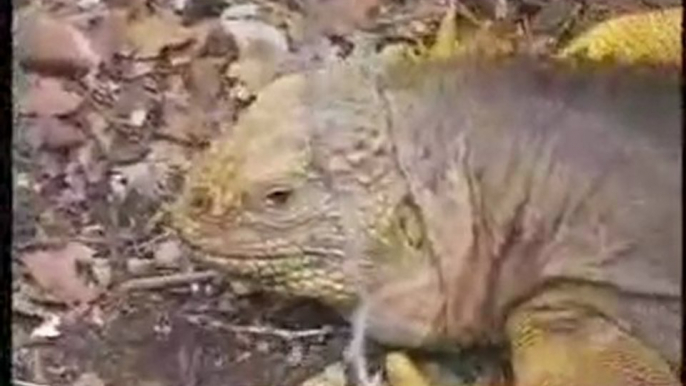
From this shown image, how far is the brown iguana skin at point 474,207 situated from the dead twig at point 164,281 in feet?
0.06

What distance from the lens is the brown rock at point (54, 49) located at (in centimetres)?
136

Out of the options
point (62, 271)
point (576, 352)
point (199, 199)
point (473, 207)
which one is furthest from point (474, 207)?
point (62, 271)

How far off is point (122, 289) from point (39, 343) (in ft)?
0.32

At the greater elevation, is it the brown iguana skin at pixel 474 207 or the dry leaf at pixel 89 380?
the brown iguana skin at pixel 474 207

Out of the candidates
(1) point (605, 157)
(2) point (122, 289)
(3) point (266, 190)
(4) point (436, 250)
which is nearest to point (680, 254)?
(1) point (605, 157)

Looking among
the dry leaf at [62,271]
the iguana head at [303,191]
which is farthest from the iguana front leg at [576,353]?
the dry leaf at [62,271]

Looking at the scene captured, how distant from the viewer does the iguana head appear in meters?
1.28

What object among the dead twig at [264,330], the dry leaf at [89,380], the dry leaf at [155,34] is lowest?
the dry leaf at [89,380]

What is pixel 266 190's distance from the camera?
1.31 meters

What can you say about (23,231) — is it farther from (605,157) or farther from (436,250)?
(605,157)

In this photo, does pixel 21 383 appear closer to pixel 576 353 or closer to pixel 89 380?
pixel 89 380

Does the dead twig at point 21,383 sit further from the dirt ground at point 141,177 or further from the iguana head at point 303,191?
the iguana head at point 303,191

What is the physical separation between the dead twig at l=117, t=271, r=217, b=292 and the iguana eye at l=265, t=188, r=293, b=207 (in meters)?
0.08

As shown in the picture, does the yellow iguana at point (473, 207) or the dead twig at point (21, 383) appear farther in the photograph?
the dead twig at point (21, 383)
